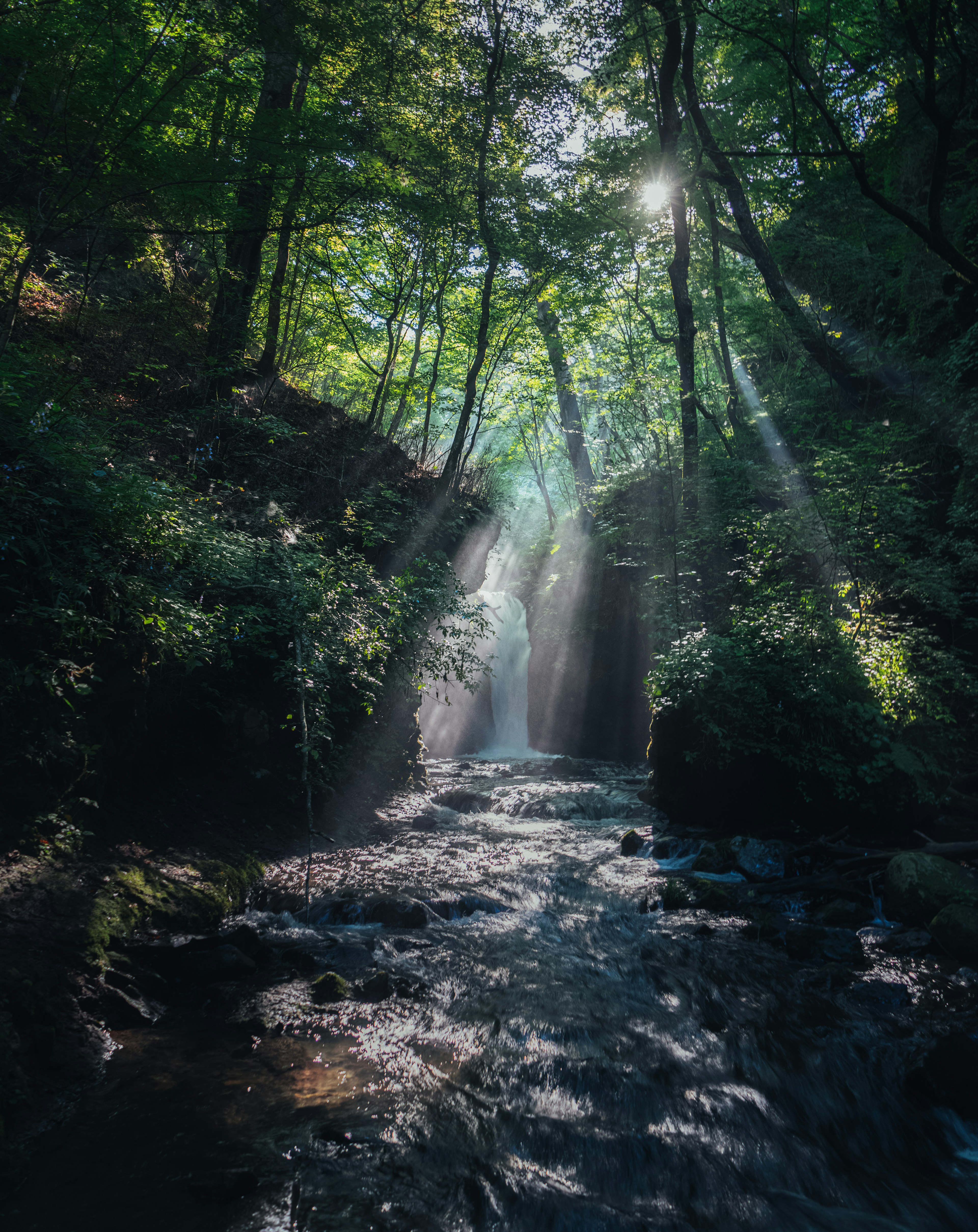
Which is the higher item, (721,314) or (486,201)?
(721,314)

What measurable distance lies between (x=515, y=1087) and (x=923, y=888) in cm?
469

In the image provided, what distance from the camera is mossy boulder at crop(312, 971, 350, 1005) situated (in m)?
4.08

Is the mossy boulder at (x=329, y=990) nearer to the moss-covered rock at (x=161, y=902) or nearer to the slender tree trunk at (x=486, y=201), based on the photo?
the moss-covered rock at (x=161, y=902)

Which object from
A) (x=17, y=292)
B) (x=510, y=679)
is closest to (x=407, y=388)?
(x=17, y=292)

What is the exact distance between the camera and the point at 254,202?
8.43m

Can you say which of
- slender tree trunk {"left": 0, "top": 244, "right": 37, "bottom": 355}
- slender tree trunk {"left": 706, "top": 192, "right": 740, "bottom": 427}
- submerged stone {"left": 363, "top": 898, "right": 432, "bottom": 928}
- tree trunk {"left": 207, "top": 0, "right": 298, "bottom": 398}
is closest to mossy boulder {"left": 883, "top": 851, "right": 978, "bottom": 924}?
submerged stone {"left": 363, "top": 898, "right": 432, "bottom": 928}

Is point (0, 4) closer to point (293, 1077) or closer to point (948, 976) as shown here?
point (293, 1077)

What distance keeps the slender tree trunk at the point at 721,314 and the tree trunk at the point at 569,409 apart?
447cm

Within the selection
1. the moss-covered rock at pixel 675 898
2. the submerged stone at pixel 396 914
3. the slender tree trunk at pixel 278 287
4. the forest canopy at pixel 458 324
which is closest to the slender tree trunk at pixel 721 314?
the forest canopy at pixel 458 324

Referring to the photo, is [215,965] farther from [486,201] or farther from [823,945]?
[486,201]

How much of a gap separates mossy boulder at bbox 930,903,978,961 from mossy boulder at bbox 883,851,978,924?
14cm

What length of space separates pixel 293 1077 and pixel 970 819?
8927 millimetres

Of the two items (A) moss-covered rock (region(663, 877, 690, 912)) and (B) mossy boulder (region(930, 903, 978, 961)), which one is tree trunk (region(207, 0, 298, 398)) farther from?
(B) mossy boulder (region(930, 903, 978, 961))

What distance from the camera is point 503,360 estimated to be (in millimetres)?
17328
